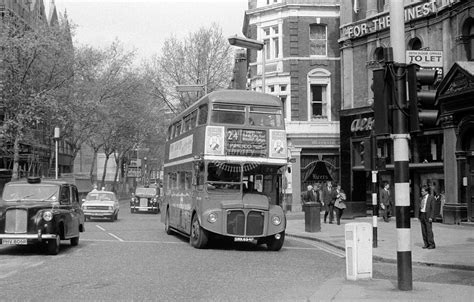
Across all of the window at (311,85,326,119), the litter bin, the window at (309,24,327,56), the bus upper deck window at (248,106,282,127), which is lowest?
the litter bin

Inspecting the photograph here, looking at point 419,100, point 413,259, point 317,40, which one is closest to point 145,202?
point 317,40

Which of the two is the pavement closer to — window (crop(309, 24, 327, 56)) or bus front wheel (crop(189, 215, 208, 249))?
bus front wheel (crop(189, 215, 208, 249))

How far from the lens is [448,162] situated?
24234 millimetres

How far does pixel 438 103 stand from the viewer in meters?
24.2

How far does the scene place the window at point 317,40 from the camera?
37.6 meters

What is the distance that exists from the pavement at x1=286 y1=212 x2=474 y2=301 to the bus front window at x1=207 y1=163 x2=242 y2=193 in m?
3.67

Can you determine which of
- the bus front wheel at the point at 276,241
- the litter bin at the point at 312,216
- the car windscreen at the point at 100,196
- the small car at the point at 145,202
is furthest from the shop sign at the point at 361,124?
the small car at the point at 145,202

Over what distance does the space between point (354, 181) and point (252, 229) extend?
53.8 feet

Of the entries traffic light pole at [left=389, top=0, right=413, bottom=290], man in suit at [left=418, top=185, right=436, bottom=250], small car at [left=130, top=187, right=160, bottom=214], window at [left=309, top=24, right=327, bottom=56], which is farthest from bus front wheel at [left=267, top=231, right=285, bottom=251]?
small car at [left=130, top=187, right=160, bottom=214]

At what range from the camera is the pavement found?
30.4 feet

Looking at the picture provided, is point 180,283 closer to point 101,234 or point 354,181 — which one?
point 101,234

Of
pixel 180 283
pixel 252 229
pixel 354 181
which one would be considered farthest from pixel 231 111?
pixel 354 181

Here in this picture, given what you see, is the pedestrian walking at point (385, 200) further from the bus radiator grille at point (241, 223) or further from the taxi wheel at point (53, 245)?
the taxi wheel at point (53, 245)

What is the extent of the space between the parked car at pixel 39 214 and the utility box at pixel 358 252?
25.0 feet
